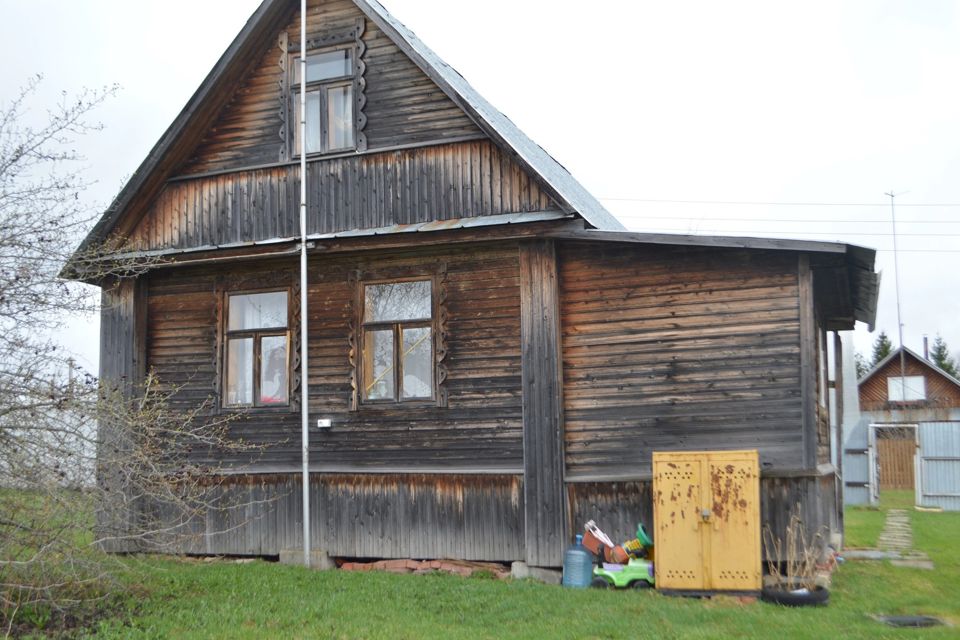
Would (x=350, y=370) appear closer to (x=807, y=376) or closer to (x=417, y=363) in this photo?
(x=417, y=363)

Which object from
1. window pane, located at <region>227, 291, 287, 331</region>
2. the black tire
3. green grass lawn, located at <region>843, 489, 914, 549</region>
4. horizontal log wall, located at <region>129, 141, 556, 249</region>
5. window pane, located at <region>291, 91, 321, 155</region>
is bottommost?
green grass lawn, located at <region>843, 489, 914, 549</region>

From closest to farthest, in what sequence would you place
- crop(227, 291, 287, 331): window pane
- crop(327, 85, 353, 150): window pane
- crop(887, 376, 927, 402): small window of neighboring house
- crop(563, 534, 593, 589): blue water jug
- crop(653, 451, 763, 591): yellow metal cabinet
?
1. crop(653, 451, 763, 591): yellow metal cabinet
2. crop(563, 534, 593, 589): blue water jug
3. crop(327, 85, 353, 150): window pane
4. crop(227, 291, 287, 331): window pane
5. crop(887, 376, 927, 402): small window of neighboring house

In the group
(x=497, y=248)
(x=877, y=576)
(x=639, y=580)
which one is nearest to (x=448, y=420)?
(x=497, y=248)

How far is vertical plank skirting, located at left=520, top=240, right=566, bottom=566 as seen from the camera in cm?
1299

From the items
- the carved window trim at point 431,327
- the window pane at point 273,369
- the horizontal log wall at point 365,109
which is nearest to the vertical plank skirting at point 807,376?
the carved window trim at point 431,327

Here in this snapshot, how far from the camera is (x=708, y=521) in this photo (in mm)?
11695

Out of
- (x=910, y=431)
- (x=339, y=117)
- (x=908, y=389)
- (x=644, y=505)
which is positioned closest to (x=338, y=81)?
(x=339, y=117)

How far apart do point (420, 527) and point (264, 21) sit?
7384mm

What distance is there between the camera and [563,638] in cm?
932

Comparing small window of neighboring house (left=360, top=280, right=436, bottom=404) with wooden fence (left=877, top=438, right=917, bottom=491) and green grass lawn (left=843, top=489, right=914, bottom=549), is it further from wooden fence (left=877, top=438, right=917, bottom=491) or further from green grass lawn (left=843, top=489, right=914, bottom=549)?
wooden fence (left=877, top=438, right=917, bottom=491)

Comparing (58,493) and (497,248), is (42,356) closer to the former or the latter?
(58,493)

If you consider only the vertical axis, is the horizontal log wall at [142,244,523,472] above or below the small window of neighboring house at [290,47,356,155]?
below

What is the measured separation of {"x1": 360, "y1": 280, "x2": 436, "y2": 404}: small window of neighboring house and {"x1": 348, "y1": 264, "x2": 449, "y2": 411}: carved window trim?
41mm

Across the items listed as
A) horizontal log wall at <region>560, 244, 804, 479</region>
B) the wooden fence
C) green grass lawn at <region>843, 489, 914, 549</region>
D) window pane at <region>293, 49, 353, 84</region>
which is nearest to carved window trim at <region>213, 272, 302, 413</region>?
window pane at <region>293, 49, 353, 84</region>
